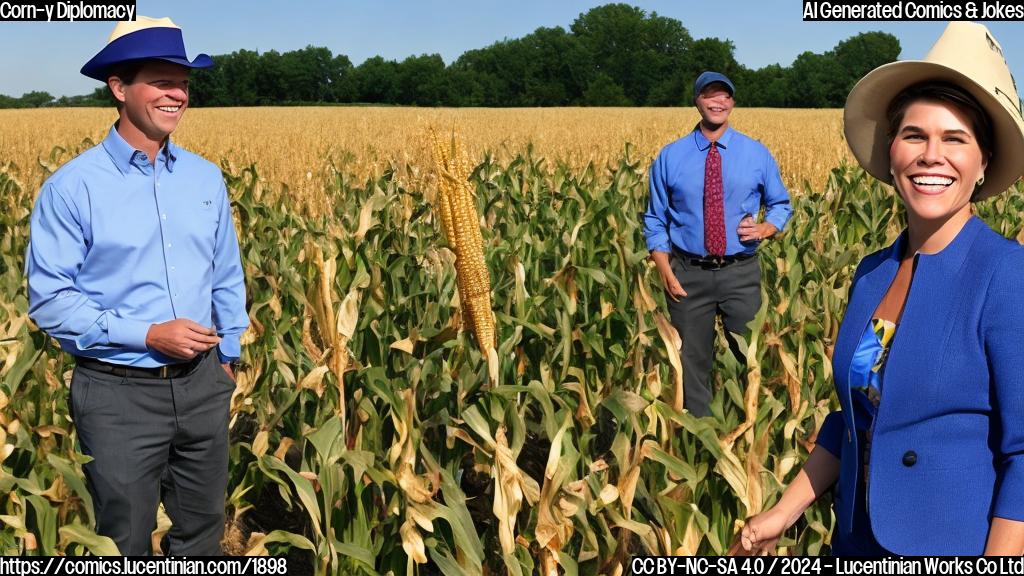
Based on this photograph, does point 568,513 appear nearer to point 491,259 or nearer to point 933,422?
point 933,422

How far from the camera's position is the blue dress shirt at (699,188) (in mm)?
4855

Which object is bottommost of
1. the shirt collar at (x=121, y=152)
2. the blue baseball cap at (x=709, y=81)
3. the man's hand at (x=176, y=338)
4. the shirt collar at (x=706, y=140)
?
the man's hand at (x=176, y=338)

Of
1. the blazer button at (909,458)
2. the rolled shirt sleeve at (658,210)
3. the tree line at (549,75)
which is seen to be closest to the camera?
the blazer button at (909,458)

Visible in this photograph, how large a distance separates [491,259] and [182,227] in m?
3.26

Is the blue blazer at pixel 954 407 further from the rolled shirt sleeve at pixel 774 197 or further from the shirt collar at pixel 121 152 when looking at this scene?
the rolled shirt sleeve at pixel 774 197

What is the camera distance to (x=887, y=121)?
1.95m

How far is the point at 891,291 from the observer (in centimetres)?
185

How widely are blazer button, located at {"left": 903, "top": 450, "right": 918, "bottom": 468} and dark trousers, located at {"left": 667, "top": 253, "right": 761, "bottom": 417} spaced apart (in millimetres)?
3148

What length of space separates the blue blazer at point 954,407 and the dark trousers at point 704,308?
3129 millimetres

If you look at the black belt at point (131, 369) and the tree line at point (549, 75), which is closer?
the black belt at point (131, 369)

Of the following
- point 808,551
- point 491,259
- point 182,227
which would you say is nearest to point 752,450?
point 808,551

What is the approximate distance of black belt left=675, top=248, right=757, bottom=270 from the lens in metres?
4.86

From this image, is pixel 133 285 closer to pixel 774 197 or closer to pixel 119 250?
pixel 119 250

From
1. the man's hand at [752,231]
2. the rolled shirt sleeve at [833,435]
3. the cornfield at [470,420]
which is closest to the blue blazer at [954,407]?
the rolled shirt sleeve at [833,435]
